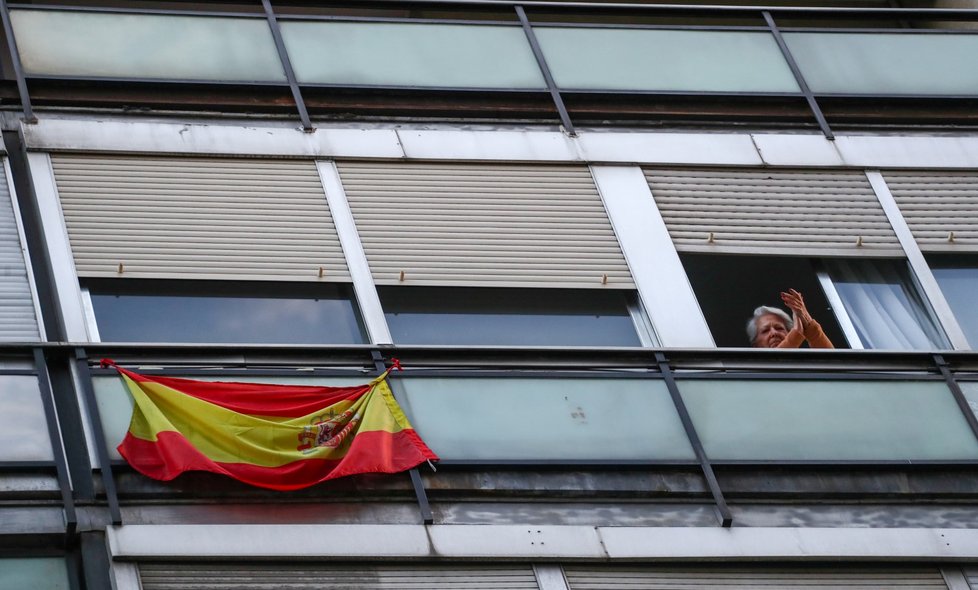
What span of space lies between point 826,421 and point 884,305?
1841 millimetres

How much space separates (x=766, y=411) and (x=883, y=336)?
1.78 metres

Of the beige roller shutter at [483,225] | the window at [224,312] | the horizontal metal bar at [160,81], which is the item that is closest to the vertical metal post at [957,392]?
the beige roller shutter at [483,225]

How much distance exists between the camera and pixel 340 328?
13.5 m

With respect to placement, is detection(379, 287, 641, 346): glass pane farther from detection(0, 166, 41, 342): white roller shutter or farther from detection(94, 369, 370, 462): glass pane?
detection(0, 166, 41, 342): white roller shutter

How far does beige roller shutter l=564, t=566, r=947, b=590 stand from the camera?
1192cm

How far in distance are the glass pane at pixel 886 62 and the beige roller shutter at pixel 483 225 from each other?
3.00m

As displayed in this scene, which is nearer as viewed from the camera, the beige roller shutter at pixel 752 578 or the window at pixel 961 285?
the beige roller shutter at pixel 752 578

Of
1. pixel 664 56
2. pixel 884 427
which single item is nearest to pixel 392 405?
pixel 884 427

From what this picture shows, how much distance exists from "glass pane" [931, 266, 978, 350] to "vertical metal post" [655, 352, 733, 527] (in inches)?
A: 112

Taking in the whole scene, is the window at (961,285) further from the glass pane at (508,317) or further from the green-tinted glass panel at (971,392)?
the glass pane at (508,317)

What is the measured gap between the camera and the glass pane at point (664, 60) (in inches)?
632

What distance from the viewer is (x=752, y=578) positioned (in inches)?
479

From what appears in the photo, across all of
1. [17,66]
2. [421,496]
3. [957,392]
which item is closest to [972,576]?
[957,392]

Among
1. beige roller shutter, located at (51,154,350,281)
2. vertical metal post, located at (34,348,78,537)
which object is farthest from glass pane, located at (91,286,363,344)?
vertical metal post, located at (34,348,78,537)
